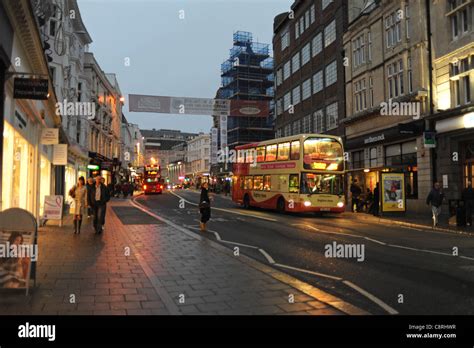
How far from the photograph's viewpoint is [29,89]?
33.2 feet

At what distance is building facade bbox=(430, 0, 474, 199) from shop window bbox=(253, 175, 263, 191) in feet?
31.1

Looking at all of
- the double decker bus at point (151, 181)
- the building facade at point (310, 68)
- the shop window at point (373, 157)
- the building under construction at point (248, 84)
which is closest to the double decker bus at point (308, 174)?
the shop window at point (373, 157)

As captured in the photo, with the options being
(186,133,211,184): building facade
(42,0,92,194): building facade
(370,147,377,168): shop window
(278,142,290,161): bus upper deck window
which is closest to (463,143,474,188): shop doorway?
(370,147,377,168): shop window

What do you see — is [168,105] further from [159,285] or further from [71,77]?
[159,285]

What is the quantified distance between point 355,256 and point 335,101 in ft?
85.7

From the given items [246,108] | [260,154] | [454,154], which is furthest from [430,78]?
[246,108]

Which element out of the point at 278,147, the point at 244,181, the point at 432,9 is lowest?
the point at 244,181

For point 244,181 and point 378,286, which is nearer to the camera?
point 378,286

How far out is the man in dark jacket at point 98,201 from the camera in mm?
13367

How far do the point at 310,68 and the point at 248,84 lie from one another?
3778 cm

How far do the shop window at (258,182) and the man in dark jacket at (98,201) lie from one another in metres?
12.8
